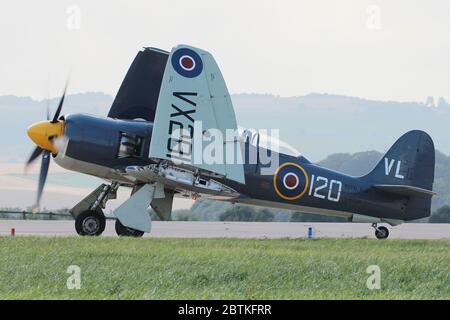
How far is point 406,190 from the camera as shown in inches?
890

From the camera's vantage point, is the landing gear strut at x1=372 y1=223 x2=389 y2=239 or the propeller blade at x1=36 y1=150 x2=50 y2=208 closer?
the propeller blade at x1=36 y1=150 x2=50 y2=208

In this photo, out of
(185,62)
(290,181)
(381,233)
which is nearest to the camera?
(185,62)

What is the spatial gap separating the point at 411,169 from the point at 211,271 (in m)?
12.1

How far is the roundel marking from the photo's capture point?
21.9m

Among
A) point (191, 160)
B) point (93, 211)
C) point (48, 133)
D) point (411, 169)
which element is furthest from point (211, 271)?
point (411, 169)

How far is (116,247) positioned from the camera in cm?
1648

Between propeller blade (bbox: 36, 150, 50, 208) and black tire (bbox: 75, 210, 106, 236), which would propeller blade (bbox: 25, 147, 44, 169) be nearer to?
propeller blade (bbox: 36, 150, 50, 208)

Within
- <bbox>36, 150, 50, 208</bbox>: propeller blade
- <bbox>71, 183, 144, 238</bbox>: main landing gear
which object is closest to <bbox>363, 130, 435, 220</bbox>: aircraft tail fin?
<bbox>71, 183, 144, 238</bbox>: main landing gear

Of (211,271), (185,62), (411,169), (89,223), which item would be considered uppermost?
(185,62)

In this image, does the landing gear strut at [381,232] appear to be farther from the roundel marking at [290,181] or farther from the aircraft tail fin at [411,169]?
the roundel marking at [290,181]

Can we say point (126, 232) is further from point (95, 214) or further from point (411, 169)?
point (411, 169)

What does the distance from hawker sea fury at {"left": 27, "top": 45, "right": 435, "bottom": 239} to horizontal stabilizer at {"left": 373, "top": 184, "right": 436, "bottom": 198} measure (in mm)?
28

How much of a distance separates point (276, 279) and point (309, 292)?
3.71 ft
